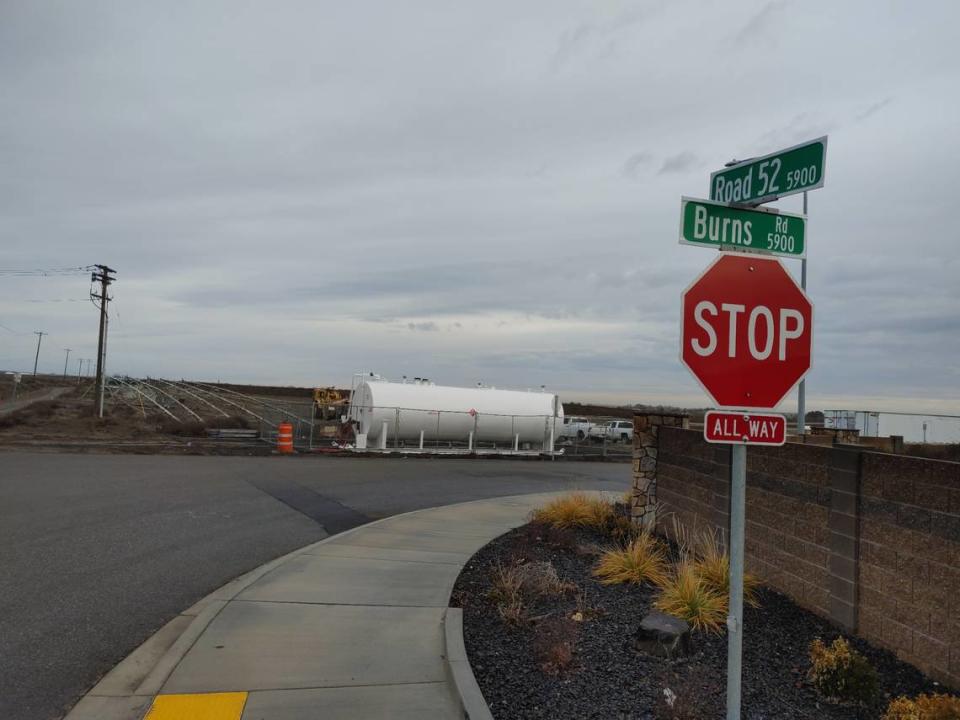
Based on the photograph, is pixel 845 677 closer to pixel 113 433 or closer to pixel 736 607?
pixel 736 607

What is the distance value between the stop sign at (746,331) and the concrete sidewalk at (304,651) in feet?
8.75

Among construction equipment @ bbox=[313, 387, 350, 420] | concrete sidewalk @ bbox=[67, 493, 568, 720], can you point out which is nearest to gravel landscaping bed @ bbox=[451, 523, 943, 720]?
concrete sidewalk @ bbox=[67, 493, 568, 720]

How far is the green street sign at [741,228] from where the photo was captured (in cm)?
381

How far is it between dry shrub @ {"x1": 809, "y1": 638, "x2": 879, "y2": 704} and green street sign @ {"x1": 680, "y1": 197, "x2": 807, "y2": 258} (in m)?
2.74

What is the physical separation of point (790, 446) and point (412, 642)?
13.2ft

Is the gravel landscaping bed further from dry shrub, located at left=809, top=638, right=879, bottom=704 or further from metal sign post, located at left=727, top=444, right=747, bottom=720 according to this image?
metal sign post, located at left=727, top=444, right=747, bottom=720

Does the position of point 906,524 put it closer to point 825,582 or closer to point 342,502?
point 825,582

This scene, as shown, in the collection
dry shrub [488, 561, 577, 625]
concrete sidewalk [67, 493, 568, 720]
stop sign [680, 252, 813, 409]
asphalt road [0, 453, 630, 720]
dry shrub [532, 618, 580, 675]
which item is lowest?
asphalt road [0, 453, 630, 720]

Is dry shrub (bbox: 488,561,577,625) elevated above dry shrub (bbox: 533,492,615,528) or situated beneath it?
situated beneath

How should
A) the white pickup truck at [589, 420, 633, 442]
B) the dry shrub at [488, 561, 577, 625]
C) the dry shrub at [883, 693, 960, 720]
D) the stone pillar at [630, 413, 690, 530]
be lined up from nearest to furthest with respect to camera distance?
the dry shrub at [883, 693, 960, 720] < the dry shrub at [488, 561, 577, 625] < the stone pillar at [630, 413, 690, 530] < the white pickup truck at [589, 420, 633, 442]

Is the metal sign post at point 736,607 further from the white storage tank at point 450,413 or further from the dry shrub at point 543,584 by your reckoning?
the white storage tank at point 450,413

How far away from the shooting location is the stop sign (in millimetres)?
3475

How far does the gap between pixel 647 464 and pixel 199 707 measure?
7367 mm

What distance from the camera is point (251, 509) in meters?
12.0
